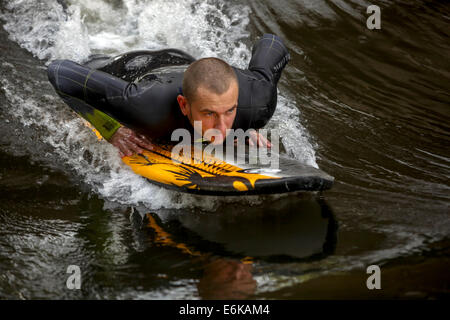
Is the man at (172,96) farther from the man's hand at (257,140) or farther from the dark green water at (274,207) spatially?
the dark green water at (274,207)

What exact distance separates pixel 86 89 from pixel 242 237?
1.19 metres

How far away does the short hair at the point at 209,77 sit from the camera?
282 cm

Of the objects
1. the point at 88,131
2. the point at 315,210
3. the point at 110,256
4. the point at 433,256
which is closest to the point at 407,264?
the point at 433,256

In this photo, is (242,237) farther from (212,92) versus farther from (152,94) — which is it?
(152,94)

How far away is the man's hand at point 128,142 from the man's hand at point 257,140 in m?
0.62

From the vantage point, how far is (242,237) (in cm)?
290

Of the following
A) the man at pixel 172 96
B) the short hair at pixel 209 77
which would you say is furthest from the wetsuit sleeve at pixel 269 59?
the short hair at pixel 209 77

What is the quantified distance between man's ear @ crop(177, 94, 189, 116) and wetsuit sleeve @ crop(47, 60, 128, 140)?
33 centimetres

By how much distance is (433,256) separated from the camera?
267 centimetres

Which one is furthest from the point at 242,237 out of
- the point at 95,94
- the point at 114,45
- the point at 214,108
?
the point at 114,45

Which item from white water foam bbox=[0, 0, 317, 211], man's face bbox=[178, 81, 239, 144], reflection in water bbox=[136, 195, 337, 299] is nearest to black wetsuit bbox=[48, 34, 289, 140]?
man's face bbox=[178, 81, 239, 144]

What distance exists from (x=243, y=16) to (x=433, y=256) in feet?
11.7

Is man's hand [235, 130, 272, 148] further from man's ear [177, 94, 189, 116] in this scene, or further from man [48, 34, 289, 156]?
man's ear [177, 94, 189, 116]
